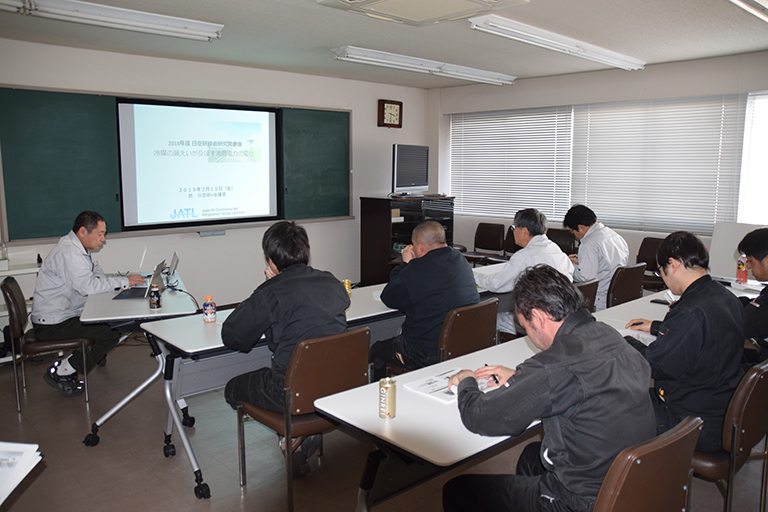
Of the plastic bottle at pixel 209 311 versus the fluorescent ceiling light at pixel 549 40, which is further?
the fluorescent ceiling light at pixel 549 40

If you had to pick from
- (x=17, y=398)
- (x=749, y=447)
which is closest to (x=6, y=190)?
(x=17, y=398)

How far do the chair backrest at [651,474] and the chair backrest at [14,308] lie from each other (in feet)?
12.5

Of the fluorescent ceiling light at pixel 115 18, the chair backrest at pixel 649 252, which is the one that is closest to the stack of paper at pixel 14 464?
the fluorescent ceiling light at pixel 115 18

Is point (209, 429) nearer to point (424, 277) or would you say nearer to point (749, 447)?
point (424, 277)

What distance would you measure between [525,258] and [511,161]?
4162 mm

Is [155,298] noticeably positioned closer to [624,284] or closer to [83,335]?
[83,335]

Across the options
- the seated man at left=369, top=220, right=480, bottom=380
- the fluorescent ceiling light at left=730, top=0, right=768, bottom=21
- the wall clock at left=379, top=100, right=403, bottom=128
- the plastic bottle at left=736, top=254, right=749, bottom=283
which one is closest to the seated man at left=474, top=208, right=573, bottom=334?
the seated man at left=369, top=220, right=480, bottom=380

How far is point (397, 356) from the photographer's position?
137 inches

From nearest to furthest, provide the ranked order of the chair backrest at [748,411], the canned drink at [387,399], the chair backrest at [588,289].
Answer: the canned drink at [387,399] < the chair backrest at [748,411] < the chair backrest at [588,289]

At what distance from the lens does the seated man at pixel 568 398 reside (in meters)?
1.61

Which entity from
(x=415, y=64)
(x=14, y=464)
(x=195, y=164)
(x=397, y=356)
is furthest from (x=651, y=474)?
(x=195, y=164)

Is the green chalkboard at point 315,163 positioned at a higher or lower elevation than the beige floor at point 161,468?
higher

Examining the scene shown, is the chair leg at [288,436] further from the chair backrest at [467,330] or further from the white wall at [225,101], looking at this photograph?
the white wall at [225,101]

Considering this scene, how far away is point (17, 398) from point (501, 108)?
6.55 metres
